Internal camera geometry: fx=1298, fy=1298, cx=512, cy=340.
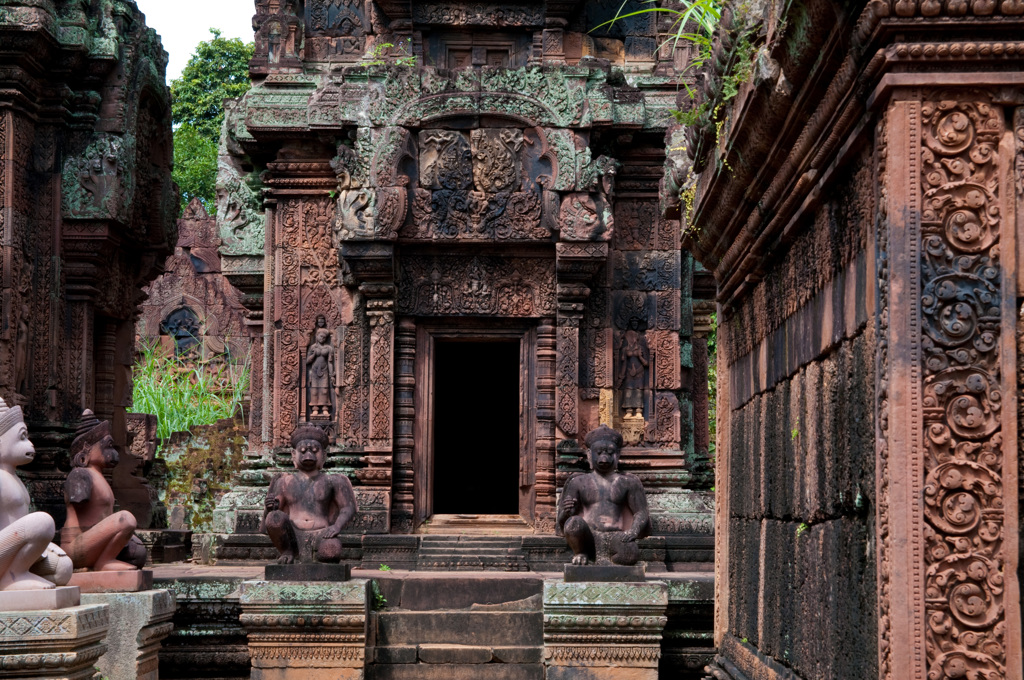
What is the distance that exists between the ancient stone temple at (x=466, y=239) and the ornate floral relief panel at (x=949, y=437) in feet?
32.3

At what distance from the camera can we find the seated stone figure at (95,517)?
824 centimetres

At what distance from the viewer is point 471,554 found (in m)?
12.4

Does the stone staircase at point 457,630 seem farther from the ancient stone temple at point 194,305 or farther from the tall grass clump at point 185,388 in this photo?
the ancient stone temple at point 194,305

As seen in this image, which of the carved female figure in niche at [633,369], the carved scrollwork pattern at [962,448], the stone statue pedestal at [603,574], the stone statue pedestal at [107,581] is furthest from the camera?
the carved female figure in niche at [633,369]

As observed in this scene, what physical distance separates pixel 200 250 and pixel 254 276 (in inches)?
566

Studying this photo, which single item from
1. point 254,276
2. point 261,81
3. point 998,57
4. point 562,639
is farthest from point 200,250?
point 998,57

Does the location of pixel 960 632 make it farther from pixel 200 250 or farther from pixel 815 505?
pixel 200 250

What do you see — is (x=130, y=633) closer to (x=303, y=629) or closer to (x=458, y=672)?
(x=303, y=629)

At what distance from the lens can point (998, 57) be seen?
2.69 meters

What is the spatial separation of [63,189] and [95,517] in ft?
18.3

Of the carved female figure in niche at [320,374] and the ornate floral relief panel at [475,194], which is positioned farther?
the carved female figure in niche at [320,374]

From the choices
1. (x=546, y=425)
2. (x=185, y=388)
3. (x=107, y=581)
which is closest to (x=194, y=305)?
(x=185, y=388)

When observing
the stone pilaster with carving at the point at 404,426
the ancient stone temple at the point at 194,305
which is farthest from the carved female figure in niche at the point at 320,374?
the ancient stone temple at the point at 194,305

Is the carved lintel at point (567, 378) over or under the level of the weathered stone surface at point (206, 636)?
over
